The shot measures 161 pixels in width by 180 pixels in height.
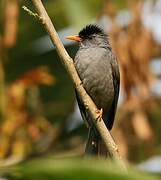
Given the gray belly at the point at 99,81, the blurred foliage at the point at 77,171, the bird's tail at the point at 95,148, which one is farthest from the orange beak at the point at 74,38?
the blurred foliage at the point at 77,171

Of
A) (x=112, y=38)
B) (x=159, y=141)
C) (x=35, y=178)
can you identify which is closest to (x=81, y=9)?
(x=112, y=38)

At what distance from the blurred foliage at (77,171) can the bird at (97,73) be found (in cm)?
348

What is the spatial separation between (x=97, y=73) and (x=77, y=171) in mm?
3856

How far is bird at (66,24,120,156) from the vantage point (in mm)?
4508

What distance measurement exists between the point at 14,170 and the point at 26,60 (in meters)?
4.34

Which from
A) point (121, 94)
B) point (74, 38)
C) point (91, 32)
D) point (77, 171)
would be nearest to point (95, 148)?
point (121, 94)

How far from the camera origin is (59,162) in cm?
80

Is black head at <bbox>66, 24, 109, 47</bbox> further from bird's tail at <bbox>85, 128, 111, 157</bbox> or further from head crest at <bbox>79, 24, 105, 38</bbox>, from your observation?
bird's tail at <bbox>85, 128, 111, 157</bbox>

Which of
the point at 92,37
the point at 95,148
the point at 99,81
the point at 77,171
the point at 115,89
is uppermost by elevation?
the point at 92,37

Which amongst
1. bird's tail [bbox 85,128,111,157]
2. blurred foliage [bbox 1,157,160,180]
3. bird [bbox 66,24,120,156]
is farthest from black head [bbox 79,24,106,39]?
blurred foliage [bbox 1,157,160,180]

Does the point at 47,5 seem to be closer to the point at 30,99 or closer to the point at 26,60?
the point at 26,60

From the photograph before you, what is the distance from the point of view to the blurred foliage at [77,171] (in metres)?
0.76

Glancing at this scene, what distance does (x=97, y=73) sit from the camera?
4.61 metres

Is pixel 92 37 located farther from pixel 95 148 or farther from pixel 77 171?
pixel 77 171
